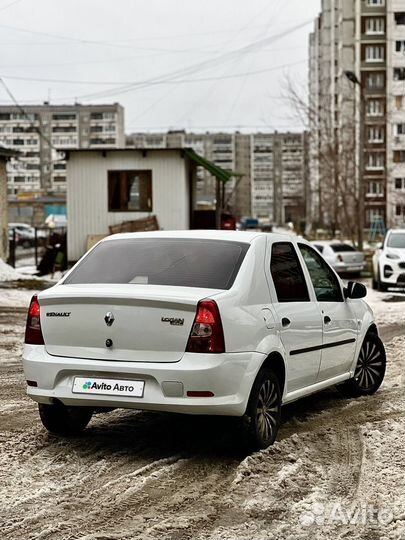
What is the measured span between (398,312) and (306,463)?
13.2 meters

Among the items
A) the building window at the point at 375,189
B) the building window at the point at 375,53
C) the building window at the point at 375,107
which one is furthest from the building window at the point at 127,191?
the building window at the point at 375,53

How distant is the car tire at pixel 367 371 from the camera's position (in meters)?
9.41

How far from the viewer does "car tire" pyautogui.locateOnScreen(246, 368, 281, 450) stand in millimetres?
6768

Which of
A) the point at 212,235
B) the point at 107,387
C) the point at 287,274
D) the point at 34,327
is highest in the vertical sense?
the point at 212,235

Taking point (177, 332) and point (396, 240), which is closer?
point (177, 332)

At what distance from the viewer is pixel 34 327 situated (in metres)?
7.08

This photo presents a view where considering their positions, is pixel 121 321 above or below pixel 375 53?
below

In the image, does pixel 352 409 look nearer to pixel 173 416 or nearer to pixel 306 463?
pixel 173 416

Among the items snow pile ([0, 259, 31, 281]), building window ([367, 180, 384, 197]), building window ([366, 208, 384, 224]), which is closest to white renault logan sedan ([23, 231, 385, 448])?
snow pile ([0, 259, 31, 281])

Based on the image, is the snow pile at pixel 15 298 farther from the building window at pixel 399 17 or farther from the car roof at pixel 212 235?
the building window at pixel 399 17

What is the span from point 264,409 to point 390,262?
62.8ft

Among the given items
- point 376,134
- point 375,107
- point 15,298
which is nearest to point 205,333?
point 15,298

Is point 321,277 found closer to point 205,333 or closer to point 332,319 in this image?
point 332,319

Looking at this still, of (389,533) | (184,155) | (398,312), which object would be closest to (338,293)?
(389,533)
